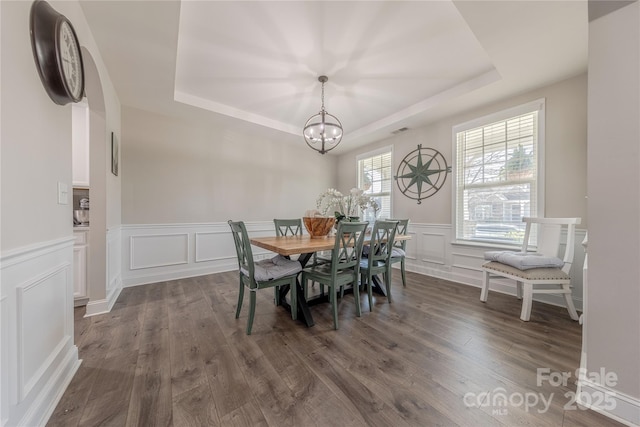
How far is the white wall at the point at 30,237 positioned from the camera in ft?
3.00

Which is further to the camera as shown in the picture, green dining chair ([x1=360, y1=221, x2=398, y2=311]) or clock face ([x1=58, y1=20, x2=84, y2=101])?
green dining chair ([x1=360, y1=221, x2=398, y2=311])

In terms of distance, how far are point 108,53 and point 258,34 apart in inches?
55.5

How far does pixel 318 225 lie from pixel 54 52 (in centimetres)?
215

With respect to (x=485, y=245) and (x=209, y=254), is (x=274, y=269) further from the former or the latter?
(x=485, y=245)

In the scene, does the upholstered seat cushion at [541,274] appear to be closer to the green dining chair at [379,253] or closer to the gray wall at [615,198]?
the gray wall at [615,198]

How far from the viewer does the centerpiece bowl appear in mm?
2541

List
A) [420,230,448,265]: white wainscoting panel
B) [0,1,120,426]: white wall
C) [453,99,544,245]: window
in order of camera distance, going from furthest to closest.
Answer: [420,230,448,265]: white wainscoting panel < [453,99,544,245]: window < [0,1,120,426]: white wall

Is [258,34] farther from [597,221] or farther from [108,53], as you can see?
[597,221]

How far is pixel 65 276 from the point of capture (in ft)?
4.66

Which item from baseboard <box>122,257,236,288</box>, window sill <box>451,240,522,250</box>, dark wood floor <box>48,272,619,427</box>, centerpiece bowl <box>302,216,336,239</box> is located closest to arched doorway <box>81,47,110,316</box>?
dark wood floor <box>48,272,619,427</box>

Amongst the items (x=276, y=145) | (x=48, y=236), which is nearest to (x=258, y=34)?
(x=48, y=236)

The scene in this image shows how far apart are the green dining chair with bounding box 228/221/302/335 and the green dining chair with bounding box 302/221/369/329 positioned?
0.65ft

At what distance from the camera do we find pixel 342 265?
6.95 feet

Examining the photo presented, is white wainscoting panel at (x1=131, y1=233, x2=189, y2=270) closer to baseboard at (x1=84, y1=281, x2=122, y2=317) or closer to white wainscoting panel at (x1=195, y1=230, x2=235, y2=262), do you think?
white wainscoting panel at (x1=195, y1=230, x2=235, y2=262)
